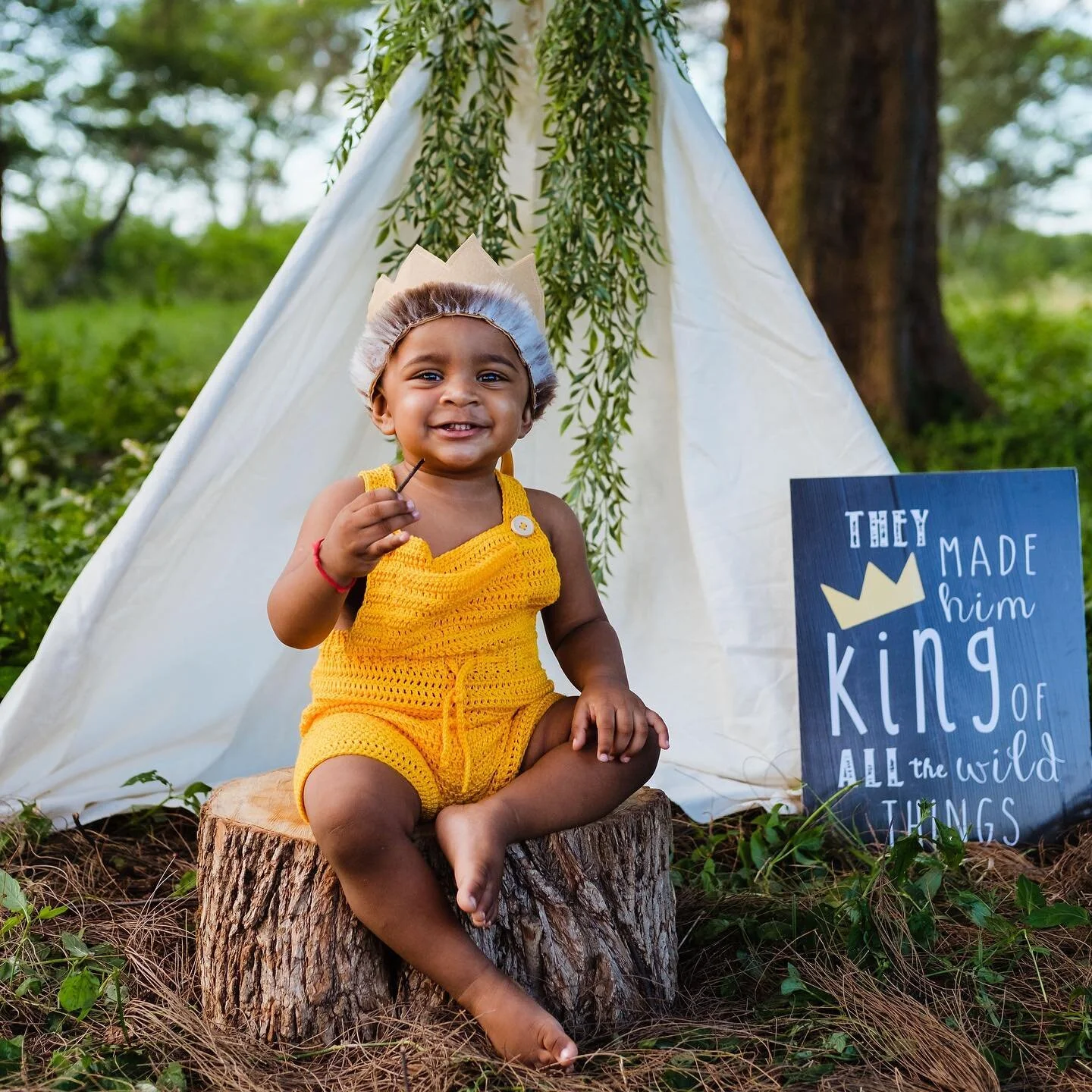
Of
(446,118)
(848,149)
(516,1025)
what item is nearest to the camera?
(516,1025)

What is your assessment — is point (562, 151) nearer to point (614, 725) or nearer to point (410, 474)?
point (410, 474)

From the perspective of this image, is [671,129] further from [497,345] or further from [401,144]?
[497,345]

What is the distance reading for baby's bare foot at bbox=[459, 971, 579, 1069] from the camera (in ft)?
5.52

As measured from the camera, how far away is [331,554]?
1.77m

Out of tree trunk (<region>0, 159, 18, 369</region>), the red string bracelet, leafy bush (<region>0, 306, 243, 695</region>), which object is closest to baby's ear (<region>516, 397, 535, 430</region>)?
the red string bracelet

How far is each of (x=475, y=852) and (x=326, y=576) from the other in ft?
1.54

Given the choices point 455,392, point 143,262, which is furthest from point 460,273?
point 143,262

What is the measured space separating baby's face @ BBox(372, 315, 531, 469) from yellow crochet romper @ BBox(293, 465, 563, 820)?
13 cm

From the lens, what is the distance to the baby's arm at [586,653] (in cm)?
189

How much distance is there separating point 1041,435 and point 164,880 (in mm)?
4825

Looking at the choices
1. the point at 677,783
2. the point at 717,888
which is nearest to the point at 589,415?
the point at 677,783

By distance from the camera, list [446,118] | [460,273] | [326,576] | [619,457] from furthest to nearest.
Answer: [619,457] → [446,118] → [460,273] → [326,576]

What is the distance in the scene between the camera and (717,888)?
2406mm

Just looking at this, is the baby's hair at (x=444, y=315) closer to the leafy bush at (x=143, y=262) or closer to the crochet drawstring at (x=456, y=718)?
the crochet drawstring at (x=456, y=718)
